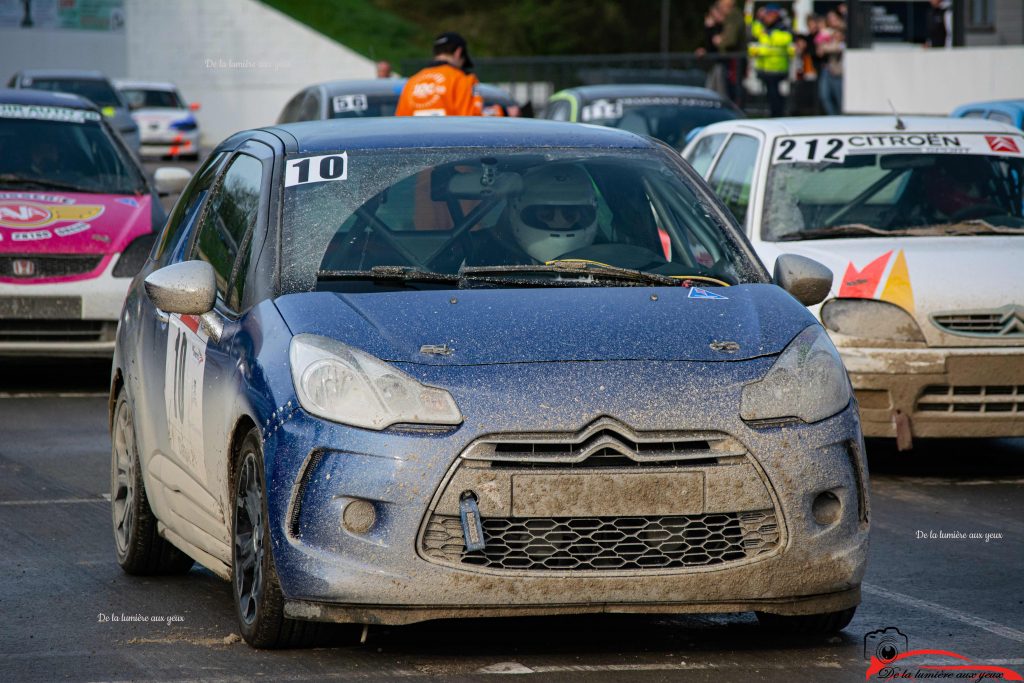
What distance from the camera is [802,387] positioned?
5.38 metres

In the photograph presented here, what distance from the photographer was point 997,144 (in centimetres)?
1068

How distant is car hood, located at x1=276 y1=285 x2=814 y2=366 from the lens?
17.5 ft

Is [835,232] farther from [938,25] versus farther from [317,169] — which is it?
[938,25]

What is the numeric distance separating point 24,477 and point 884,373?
4.09 metres

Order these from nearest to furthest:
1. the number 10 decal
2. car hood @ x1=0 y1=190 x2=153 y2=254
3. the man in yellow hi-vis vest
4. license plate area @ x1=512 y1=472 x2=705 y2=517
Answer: license plate area @ x1=512 y1=472 x2=705 y2=517 < the number 10 decal < car hood @ x1=0 y1=190 x2=153 y2=254 < the man in yellow hi-vis vest

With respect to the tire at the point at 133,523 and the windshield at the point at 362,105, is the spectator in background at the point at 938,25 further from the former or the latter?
the tire at the point at 133,523

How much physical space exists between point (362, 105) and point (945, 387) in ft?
30.5

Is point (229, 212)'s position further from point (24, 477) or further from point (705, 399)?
point (24, 477)

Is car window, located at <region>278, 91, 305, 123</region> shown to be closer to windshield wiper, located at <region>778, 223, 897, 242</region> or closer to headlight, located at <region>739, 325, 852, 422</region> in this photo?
windshield wiper, located at <region>778, 223, 897, 242</region>

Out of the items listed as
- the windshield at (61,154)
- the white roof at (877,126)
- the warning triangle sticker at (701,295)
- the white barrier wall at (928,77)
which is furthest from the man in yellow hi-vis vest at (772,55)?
the warning triangle sticker at (701,295)

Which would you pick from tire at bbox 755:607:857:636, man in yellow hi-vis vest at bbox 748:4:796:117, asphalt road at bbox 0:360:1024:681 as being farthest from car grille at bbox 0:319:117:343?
man in yellow hi-vis vest at bbox 748:4:796:117

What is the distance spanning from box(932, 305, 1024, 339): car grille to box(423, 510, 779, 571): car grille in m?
4.04

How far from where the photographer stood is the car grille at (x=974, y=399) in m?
9.01

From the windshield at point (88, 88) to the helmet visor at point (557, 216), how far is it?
30544 millimetres
